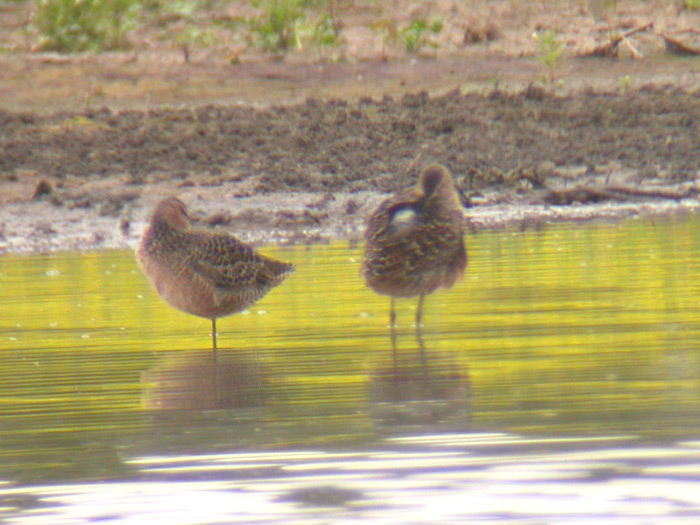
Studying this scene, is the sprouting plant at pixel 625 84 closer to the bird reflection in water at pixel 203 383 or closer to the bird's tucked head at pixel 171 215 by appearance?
the bird's tucked head at pixel 171 215

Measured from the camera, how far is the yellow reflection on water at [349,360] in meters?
4.99

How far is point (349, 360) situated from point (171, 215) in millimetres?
2100

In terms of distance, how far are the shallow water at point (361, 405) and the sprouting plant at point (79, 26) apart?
1426cm

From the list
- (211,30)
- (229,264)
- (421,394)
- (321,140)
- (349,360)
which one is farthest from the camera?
(211,30)

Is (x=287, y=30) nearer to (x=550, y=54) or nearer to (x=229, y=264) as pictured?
(x=550, y=54)

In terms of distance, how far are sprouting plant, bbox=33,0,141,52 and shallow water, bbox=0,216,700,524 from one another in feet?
46.8

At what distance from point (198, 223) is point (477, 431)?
10.0m

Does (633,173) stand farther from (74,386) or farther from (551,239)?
(74,386)

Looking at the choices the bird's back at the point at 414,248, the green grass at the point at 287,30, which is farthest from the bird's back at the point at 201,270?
the green grass at the point at 287,30

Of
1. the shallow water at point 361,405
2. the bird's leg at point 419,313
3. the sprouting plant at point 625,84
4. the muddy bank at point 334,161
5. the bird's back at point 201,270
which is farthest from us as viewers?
the sprouting plant at point 625,84

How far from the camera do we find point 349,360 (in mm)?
6500

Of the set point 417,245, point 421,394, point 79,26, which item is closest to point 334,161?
point 79,26

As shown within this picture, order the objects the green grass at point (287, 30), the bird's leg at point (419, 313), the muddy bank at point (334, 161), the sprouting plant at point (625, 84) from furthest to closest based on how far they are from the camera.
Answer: the green grass at point (287, 30), the sprouting plant at point (625, 84), the muddy bank at point (334, 161), the bird's leg at point (419, 313)

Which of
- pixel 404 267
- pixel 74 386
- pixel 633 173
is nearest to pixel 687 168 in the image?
pixel 633 173
